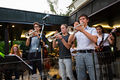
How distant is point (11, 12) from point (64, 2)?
18.4 m

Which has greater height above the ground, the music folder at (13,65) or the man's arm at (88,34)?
the man's arm at (88,34)

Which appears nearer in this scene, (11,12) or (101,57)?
(101,57)

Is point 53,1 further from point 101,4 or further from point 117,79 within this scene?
point 117,79

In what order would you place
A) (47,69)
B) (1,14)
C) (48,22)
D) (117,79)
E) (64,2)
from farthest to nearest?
(64,2) < (48,22) < (1,14) < (47,69) < (117,79)

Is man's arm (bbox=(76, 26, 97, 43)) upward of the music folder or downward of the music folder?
upward

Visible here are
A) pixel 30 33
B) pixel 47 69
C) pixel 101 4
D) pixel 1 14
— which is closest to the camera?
pixel 47 69

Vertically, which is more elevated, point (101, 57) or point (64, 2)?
point (64, 2)

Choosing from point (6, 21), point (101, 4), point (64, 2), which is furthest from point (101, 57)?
point (64, 2)

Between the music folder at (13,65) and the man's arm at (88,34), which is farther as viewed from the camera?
the man's arm at (88,34)

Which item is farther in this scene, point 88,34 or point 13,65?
point 88,34

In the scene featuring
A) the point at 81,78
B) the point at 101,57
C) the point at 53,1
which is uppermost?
the point at 53,1

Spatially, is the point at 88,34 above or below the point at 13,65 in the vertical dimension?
above

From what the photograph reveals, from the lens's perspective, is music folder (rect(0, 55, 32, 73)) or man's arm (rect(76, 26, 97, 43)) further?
man's arm (rect(76, 26, 97, 43))

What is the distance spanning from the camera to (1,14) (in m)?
5.64
